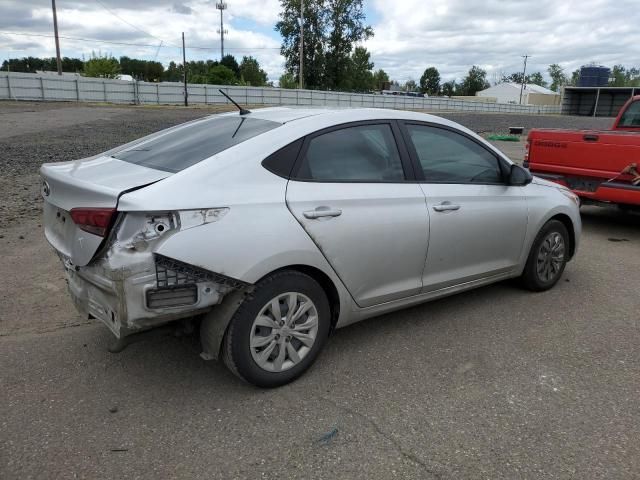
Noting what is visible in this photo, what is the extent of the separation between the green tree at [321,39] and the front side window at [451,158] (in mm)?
68833

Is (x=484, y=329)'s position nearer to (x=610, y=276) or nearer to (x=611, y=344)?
(x=611, y=344)

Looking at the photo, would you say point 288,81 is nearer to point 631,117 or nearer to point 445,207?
point 631,117

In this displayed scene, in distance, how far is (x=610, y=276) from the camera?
5.53 metres

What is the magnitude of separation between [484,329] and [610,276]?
2188 mm

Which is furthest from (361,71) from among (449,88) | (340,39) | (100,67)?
(449,88)

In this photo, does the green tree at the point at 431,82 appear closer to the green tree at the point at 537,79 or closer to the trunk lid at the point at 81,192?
the green tree at the point at 537,79

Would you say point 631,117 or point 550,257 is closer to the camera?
point 550,257

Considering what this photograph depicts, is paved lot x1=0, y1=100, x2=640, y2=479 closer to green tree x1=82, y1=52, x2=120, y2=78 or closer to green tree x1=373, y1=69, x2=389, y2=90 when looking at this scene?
green tree x1=82, y1=52, x2=120, y2=78

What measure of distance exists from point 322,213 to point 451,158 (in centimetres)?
145

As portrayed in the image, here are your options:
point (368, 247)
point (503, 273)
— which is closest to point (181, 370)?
point (368, 247)

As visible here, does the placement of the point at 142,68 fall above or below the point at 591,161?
above

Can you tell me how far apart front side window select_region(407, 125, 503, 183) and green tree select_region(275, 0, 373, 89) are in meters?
68.8

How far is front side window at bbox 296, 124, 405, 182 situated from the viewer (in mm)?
3402

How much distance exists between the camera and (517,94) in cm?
11856
